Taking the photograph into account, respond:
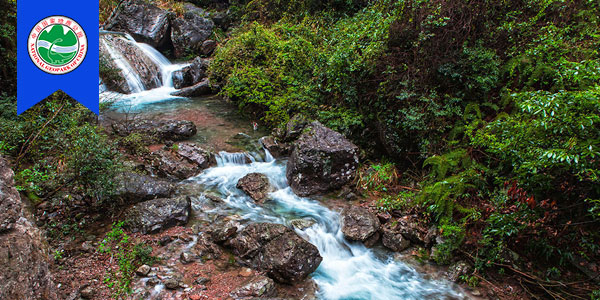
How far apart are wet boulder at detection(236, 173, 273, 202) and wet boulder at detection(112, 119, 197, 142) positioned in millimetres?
2894

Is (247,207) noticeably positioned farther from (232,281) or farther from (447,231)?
(447,231)

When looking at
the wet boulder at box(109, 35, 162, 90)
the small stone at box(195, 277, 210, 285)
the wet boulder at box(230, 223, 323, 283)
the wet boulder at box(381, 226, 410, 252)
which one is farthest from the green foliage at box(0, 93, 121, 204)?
the wet boulder at box(109, 35, 162, 90)

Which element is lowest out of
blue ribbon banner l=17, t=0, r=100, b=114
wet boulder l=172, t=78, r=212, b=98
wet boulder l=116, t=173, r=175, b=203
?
wet boulder l=116, t=173, r=175, b=203

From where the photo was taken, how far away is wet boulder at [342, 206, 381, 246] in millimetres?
5439

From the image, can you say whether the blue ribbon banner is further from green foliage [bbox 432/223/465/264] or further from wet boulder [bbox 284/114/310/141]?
green foliage [bbox 432/223/465/264]

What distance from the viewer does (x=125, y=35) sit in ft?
48.6

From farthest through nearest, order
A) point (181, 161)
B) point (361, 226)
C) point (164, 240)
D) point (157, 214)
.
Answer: point (181, 161), point (361, 226), point (157, 214), point (164, 240)

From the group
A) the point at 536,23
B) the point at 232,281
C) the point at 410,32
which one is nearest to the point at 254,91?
the point at 410,32

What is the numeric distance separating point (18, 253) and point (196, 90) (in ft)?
34.7

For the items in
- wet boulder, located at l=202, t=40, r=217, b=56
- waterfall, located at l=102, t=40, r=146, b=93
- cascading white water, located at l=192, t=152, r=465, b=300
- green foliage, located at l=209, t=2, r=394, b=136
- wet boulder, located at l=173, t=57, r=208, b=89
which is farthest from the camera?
wet boulder, located at l=202, t=40, r=217, b=56

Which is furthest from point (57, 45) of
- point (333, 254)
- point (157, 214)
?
point (333, 254)

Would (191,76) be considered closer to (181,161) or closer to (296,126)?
(181,161)

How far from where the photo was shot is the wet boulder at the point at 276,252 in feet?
14.5

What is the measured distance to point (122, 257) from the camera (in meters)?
4.17
